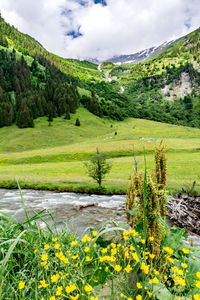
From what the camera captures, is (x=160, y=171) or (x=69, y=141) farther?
(x=69, y=141)

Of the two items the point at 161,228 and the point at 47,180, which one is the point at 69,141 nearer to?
the point at 47,180

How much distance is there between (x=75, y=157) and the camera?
45.9 metres

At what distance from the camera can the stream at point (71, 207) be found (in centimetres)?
1195

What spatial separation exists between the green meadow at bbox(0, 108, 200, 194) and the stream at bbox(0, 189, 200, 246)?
68.7 inches

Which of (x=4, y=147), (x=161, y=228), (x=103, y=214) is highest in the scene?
(x=161, y=228)

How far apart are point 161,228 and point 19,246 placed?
2.51 m

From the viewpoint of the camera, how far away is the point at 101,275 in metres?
2.78

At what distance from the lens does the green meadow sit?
74.5 ft

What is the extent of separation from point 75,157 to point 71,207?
31.1 meters

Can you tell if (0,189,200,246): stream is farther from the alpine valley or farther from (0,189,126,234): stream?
the alpine valley

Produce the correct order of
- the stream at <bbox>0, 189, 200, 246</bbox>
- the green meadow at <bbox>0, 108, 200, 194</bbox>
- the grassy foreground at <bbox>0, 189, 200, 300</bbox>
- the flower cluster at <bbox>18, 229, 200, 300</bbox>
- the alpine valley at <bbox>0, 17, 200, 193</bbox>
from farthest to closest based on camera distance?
the alpine valley at <bbox>0, 17, 200, 193</bbox>
the green meadow at <bbox>0, 108, 200, 194</bbox>
the stream at <bbox>0, 189, 200, 246</bbox>
the grassy foreground at <bbox>0, 189, 200, 300</bbox>
the flower cluster at <bbox>18, 229, 200, 300</bbox>

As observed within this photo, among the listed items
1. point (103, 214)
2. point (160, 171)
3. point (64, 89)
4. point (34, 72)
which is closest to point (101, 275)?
point (160, 171)

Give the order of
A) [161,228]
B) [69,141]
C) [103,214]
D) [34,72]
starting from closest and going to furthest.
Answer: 1. [161,228]
2. [103,214]
3. [69,141]
4. [34,72]

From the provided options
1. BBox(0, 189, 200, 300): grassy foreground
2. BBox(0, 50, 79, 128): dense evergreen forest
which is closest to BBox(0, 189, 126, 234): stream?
BBox(0, 189, 200, 300): grassy foreground
